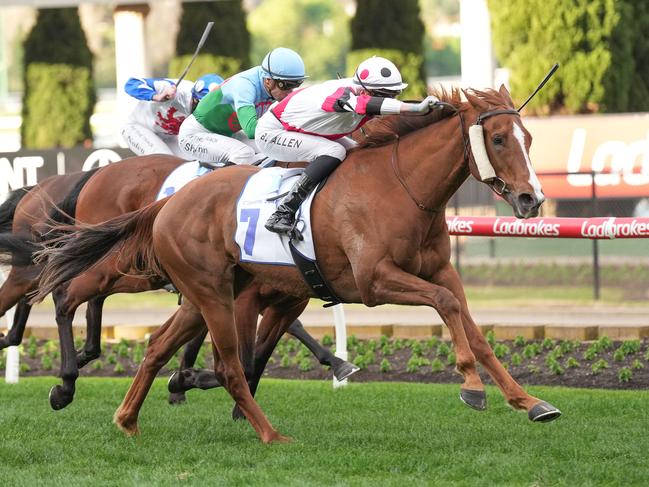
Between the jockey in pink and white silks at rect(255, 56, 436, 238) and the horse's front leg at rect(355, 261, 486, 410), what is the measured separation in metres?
0.55

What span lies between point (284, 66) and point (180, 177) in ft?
4.19

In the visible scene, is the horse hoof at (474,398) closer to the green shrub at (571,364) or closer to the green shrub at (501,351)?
the green shrub at (571,364)

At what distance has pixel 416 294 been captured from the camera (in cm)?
599

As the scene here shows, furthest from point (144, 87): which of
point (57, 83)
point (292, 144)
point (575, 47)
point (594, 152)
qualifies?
point (57, 83)

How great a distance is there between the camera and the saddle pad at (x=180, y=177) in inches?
323

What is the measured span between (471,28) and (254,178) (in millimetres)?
11189

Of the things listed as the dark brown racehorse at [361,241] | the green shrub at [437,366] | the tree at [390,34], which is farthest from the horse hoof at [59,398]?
the tree at [390,34]

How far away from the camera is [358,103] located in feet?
20.5

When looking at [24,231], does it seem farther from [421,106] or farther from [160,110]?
[421,106]

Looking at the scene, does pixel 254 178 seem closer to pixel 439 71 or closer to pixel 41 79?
pixel 41 79

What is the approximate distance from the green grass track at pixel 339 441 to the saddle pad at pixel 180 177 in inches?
53.8

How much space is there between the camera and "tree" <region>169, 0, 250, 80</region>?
18234 mm

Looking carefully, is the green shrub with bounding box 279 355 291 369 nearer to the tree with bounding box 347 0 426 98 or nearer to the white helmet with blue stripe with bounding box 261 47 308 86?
the white helmet with blue stripe with bounding box 261 47 308 86

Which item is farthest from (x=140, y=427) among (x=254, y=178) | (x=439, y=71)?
(x=439, y=71)
